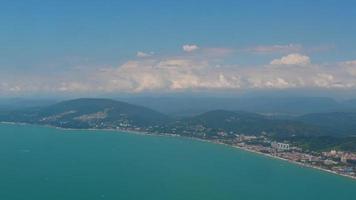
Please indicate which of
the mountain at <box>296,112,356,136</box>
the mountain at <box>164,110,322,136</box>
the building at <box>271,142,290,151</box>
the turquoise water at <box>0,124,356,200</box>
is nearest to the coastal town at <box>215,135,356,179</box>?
the building at <box>271,142,290,151</box>

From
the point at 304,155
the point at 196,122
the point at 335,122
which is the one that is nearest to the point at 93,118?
the point at 196,122

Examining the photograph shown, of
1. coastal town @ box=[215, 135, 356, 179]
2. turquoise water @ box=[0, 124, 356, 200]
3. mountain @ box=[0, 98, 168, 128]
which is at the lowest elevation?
turquoise water @ box=[0, 124, 356, 200]

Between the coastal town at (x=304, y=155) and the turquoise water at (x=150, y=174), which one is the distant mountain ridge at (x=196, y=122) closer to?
the coastal town at (x=304, y=155)

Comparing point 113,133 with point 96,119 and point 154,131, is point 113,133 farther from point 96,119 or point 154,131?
point 96,119

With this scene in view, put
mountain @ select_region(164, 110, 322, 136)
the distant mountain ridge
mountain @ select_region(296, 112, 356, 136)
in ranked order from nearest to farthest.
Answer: mountain @ select_region(164, 110, 322, 136) → the distant mountain ridge → mountain @ select_region(296, 112, 356, 136)

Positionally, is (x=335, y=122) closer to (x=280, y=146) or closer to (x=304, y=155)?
(x=280, y=146)

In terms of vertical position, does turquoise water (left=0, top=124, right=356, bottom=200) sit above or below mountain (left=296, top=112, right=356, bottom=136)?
below

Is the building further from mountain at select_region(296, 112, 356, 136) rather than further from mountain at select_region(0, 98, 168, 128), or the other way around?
mountain at select_region(0, 98, 168, 128)

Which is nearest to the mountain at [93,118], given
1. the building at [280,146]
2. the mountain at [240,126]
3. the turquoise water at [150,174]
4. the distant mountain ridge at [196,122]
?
the distant mountain ridge at [196,122]
